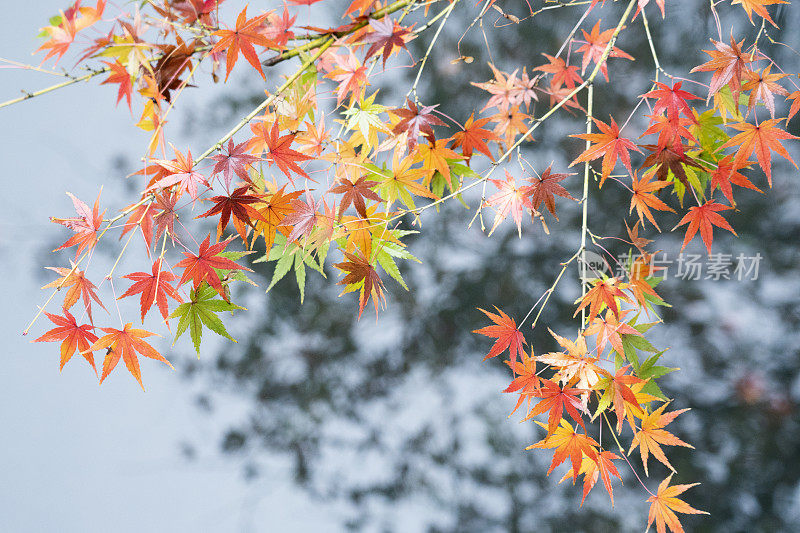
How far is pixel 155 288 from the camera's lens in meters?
0.56

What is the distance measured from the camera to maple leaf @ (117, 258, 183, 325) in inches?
22.5

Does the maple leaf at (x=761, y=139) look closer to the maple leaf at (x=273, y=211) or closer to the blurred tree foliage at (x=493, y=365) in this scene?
Answer: the maple leaf at (x=273, y=211)

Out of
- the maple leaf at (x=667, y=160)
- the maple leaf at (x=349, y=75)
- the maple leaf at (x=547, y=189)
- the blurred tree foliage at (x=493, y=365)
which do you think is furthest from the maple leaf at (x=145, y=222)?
the blurred tree foliage at (x=493, y=365)

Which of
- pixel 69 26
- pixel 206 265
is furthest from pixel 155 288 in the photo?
pixel 69 26

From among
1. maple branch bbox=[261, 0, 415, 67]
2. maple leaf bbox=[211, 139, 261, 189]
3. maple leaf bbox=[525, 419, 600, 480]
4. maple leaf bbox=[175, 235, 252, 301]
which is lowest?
maple leaf bbox=[525, 419, 600, 480]

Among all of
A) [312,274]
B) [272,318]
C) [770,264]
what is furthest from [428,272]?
[770,264]

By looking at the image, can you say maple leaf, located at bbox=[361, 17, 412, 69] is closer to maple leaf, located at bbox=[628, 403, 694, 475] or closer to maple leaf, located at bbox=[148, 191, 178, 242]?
maple leaf, located at bbox=[148, 191, 178, 242]

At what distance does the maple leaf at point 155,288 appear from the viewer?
57cm

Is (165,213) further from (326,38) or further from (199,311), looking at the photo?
(326,38)

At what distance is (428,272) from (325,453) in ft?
2.04

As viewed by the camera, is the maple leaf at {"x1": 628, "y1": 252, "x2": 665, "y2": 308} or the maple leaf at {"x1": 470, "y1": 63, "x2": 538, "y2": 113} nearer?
the maple leaf at {"x1": 628, "y1": 252, "x2": 665, "y2": 308}

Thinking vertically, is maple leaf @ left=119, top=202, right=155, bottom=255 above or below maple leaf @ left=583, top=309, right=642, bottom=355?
above

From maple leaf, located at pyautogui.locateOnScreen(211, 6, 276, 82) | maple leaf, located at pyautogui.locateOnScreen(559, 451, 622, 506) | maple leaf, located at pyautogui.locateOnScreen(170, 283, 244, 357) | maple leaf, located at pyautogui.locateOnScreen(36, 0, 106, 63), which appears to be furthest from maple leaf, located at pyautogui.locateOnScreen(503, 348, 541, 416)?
maple leaf, located at pyautogui.locateOnScreen(36, 0, 106, 63)

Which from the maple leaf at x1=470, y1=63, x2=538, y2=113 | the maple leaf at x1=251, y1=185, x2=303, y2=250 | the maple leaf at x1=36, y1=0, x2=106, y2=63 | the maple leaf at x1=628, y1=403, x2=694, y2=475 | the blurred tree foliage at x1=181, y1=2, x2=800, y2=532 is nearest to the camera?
the maple leaf at x1=36, y1=0, x2=106, y2=63
